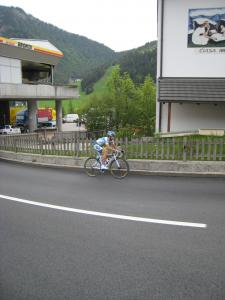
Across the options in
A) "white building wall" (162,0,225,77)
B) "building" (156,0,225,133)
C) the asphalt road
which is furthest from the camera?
"white building wall" (162,0,225,77)

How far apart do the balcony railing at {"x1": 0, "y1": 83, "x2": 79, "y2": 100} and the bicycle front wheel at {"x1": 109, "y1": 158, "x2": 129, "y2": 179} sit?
91.4ft

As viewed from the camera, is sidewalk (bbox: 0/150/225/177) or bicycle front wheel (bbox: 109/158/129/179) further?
bicycle front wheel (bbox: 109/158/129/179)

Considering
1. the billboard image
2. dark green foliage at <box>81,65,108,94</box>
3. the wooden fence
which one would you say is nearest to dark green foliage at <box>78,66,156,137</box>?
the billboard image

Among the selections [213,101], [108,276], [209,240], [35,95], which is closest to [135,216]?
[209,240]

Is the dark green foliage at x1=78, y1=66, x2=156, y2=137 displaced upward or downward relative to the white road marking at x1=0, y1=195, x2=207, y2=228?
upward

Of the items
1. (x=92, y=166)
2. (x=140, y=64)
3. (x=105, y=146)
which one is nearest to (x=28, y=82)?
(x=92, y=166)

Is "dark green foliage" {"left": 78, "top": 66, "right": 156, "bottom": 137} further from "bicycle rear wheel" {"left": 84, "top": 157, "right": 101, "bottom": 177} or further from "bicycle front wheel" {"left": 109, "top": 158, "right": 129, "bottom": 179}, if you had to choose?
"bicycle front wheel" {"left": 109, "top": 158, "right": 129, "bottom": 179}

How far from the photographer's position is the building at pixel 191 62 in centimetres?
1803

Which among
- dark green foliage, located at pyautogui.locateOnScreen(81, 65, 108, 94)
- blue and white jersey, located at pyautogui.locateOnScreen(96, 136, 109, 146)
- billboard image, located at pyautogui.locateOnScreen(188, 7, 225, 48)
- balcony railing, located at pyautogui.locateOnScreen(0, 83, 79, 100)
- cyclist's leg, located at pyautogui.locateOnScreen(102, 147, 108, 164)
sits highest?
dark green foliage, located at pyautogui.locateOnScreen(81, 65, 108, 94)

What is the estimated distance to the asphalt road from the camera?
4214 millimetres

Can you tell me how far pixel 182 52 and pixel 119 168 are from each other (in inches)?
424

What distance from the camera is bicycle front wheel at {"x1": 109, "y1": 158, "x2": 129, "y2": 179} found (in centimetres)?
1108

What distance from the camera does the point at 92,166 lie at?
38.0ft

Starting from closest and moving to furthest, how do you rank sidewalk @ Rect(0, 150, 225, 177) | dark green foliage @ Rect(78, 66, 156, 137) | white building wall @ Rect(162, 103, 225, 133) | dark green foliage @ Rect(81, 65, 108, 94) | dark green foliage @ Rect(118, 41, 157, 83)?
sidewalk @ Rect(0, 150, 225, 177) < white building wall @ Rect(162, 103, 225, 133) < dark green foliage @ Rect(78, 66, 156, 137) < dark green foliage @ Rect(118, 41, 157, 83) < dark green foliage @ Rect(81, 65, 108, 94)
